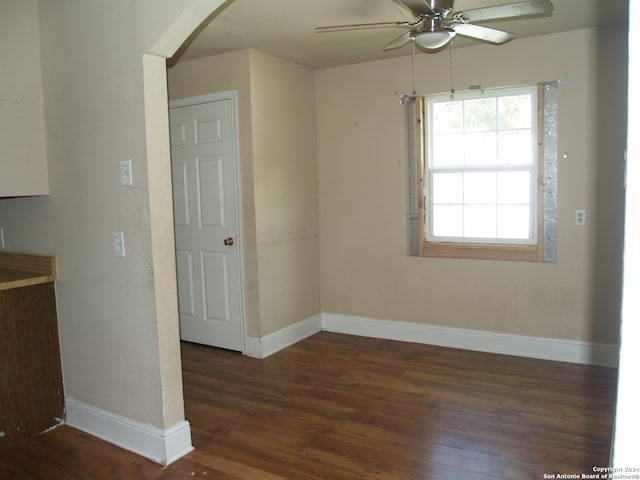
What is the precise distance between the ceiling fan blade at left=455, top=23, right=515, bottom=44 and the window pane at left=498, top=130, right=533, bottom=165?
4.05 ft

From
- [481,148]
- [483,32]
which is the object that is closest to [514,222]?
[481,148]

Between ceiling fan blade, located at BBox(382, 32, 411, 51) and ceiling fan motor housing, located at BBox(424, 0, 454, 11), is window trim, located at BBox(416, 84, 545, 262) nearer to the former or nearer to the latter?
ceiling fan blade, located at BBox(382, 32, 411, 51)

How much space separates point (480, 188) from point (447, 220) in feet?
1.29

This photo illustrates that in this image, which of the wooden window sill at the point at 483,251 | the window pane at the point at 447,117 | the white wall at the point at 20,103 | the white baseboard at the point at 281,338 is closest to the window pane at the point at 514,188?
the wooden window sill at the point at 483,251

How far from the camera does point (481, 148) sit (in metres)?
4.26

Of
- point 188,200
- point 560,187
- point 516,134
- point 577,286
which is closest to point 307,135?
point 188,200

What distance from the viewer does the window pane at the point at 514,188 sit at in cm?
410

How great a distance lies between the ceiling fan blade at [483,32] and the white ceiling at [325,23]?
13.2 inches

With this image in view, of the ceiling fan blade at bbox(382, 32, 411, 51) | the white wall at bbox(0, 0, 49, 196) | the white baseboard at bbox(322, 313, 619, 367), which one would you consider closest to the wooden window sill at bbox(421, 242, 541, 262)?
the white baseboard at bbox(322, 313, 619, 367)

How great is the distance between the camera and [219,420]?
319cm

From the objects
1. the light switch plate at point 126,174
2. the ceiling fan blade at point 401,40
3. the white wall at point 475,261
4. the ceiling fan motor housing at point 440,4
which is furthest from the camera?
the white wall at point 475,261

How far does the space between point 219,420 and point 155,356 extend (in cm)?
75

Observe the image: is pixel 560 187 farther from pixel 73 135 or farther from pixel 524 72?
pixel 73 135

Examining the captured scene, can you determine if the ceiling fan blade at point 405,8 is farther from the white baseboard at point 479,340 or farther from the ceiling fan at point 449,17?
the white baseboard at point 479,340
